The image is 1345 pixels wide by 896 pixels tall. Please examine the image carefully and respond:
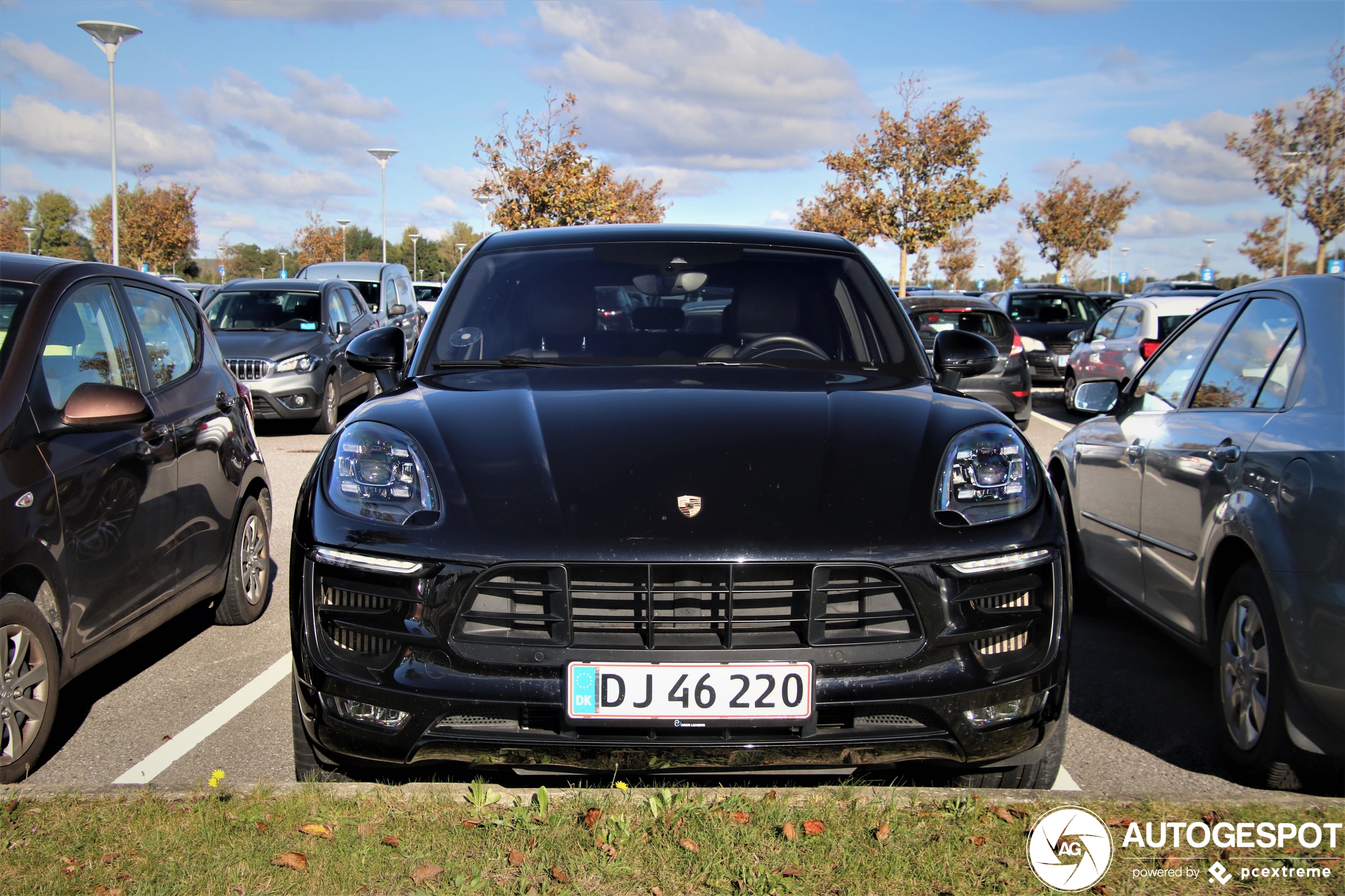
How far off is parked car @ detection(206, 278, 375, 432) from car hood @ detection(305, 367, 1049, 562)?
958 centimetres

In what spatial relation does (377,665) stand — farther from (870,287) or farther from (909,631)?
(870,287)

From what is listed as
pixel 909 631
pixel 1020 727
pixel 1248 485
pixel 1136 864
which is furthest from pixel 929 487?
pixel 1248 485

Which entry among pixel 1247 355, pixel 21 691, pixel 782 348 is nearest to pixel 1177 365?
pixel 1247 355

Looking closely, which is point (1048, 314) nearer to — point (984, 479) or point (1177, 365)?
point (1177, 365)

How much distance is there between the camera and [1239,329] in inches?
167

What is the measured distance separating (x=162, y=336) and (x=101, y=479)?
1.21 metres

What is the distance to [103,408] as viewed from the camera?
12.5ft

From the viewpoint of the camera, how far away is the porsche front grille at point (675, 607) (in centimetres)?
257

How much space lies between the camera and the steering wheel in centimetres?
381

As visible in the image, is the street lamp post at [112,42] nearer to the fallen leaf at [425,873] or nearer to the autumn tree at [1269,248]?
the fallen leaf at [425,873]

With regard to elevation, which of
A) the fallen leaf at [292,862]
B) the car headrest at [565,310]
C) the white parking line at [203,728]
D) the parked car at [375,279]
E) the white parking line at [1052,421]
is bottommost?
the white parking line at [203,728]

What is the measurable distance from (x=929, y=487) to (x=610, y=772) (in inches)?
40.9

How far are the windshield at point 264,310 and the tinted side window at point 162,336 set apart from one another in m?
9.05

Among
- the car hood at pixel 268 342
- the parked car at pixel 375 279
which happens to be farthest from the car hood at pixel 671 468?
the parked car at pixel 375 279
